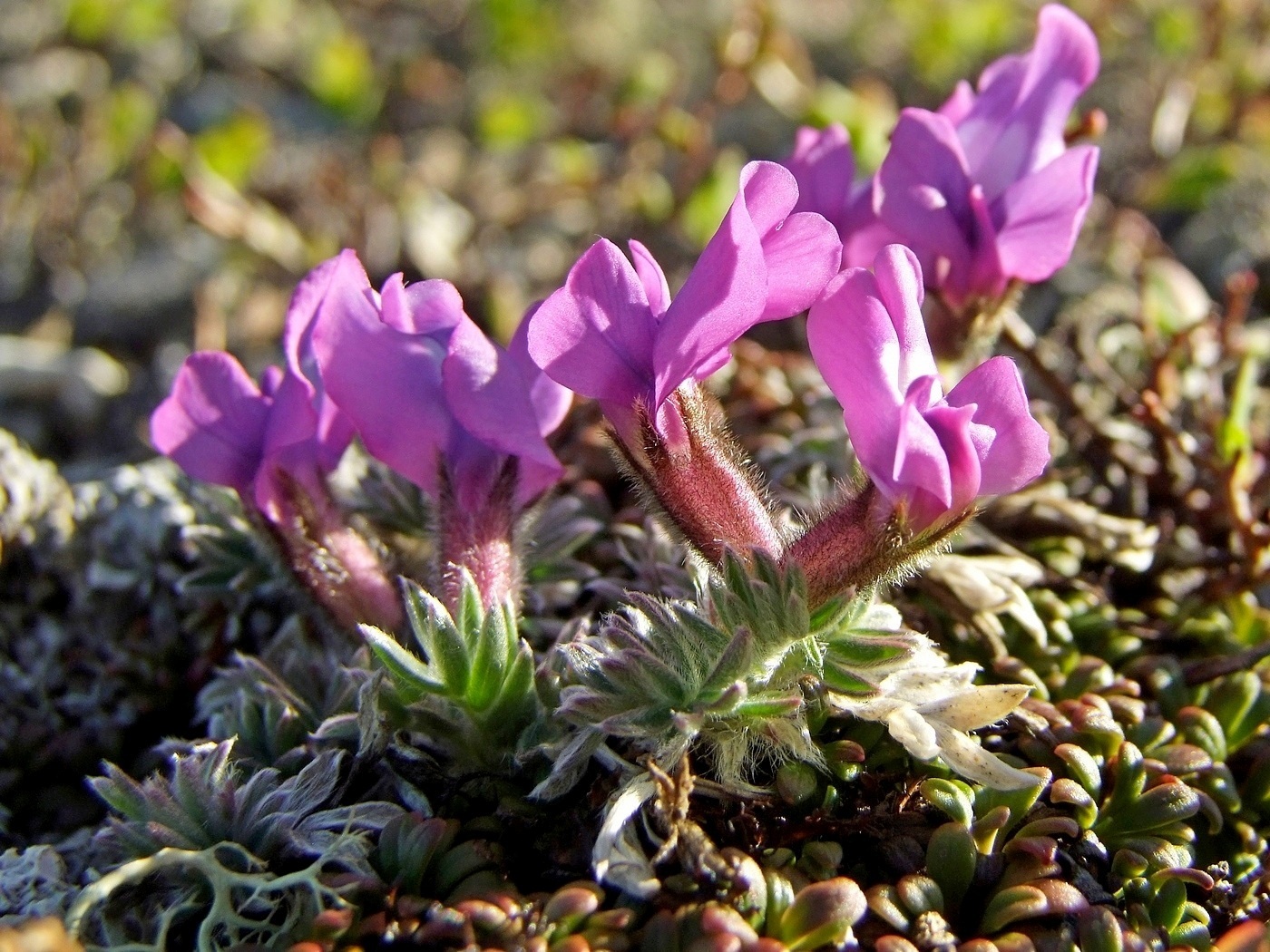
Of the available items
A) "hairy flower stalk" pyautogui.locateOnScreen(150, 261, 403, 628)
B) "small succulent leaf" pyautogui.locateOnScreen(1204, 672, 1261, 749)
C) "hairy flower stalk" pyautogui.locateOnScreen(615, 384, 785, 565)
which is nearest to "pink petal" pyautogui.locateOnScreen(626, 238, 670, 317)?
"hairy flower stalk" pyautogui.locateOnScreen(615, 384, 785, 565)

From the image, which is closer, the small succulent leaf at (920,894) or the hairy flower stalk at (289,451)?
the small succulent leaf at (920,894)

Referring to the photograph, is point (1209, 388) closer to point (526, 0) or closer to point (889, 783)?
point (889, 783)

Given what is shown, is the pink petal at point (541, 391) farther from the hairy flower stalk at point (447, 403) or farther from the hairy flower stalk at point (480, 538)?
the hairy flower stalk at point (480, 538)

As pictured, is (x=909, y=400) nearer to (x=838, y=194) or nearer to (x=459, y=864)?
(x=838, y=194)

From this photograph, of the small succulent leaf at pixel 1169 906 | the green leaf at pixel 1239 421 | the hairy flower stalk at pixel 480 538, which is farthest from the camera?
the green leaf at pixel 1239 421

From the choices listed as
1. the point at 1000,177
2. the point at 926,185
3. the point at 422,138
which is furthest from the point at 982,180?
the point at 422,138

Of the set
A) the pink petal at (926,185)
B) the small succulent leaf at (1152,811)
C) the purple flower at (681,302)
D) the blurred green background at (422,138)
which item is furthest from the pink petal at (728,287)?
the blurred green background at (422,138)

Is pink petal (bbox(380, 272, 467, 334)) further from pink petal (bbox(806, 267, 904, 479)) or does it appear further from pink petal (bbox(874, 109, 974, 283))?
pink petal (bbox(874, 109, 974, 283))
